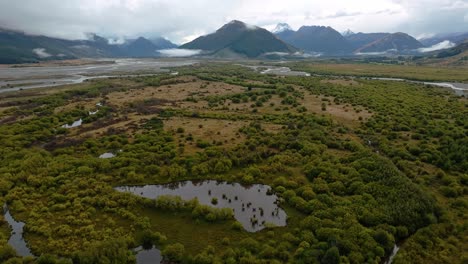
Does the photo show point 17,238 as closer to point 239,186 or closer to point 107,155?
point 107,155

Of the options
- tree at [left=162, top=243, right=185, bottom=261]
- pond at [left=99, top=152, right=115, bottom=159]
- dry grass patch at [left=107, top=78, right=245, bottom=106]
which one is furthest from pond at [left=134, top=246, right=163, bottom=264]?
dry grass patch at [left=107, top=78, right=245, bottom=106]

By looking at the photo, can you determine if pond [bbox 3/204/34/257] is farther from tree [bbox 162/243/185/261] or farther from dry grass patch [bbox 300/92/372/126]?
dry grass patch [bbox 300/92/372/126]

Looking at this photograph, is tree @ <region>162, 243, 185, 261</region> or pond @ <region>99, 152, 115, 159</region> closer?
tree @ <region>162, 243, 185, 261</region>

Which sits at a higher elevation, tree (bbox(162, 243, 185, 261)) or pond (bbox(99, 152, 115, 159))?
pond (bbox(99, 152, 115, 159))

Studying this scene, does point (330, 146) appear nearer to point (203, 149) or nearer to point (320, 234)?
point (203, 149)

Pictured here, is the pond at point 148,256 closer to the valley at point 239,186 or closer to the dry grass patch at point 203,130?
the valley at point 239,186

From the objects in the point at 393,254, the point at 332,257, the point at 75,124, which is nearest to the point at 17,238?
the point at 332,257

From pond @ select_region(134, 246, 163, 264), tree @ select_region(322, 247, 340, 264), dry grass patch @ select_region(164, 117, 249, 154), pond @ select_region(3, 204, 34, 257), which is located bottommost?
pond @ select_region(134, 246, 163, 264)

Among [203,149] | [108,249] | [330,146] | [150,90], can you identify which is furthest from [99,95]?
[108,249]
